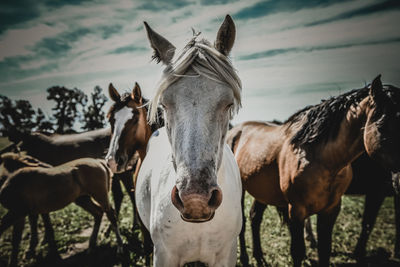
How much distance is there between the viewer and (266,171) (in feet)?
11.1

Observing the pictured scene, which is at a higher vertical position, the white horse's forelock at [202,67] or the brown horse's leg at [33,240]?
the white horse's forelock at [202,67]

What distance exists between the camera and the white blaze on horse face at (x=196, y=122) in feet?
3.52

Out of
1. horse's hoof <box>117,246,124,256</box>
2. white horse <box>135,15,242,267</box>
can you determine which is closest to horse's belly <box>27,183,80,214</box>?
horse's hoof <box>117,246,124,256</box>

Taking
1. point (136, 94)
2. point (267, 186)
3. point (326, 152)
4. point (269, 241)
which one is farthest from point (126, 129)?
point (269, 241)

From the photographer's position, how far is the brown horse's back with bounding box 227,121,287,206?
10.8ft

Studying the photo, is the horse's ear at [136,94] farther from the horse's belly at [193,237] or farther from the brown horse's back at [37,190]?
the horse's belly at [193,237]

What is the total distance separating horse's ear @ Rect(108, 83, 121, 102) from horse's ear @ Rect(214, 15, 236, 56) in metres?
2.42

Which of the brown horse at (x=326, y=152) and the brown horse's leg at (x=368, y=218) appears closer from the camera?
the brown horse at (x=326, y=152)

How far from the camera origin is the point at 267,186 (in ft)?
11.1

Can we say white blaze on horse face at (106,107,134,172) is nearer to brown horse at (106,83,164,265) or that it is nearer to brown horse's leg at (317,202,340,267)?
brown horse at (106,83,164,265)

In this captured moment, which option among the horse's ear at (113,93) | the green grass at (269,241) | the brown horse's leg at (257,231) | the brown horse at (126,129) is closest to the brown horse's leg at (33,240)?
the green grass at (269,241)

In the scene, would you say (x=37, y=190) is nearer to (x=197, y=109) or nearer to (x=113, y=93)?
(x=113, y=93)

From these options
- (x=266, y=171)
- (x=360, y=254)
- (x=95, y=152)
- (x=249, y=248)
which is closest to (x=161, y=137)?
(x=266, y=171)

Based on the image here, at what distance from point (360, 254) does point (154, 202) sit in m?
4.04
